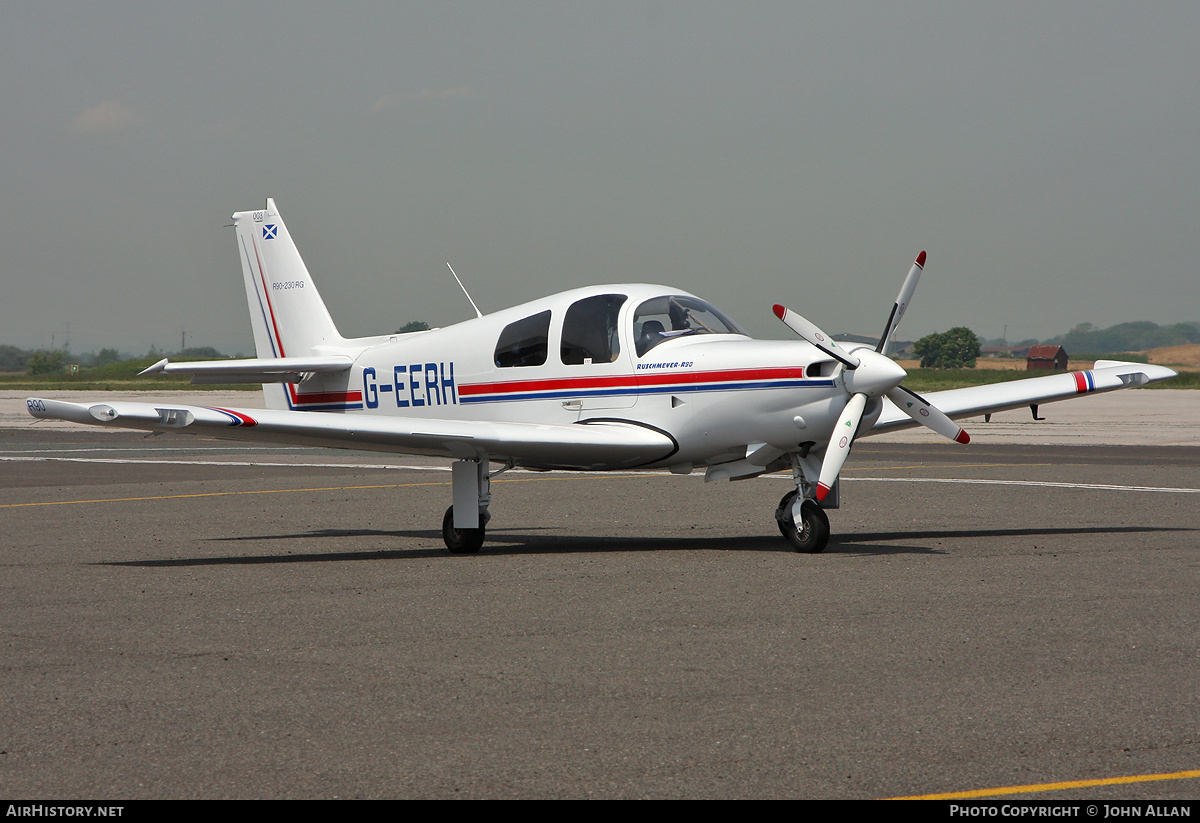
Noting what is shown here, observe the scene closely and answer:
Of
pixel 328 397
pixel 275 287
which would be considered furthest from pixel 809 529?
pixel 275 287

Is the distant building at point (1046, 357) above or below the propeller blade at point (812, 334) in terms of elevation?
below

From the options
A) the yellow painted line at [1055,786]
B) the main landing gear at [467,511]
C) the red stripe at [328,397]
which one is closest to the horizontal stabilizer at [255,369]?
the red stripe at [328,397]

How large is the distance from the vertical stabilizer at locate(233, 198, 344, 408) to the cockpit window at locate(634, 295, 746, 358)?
5.52 meters

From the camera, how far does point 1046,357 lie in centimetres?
15388

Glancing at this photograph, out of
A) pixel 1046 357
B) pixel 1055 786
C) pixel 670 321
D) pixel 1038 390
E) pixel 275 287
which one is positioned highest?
pixel 275 287

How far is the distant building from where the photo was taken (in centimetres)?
15338

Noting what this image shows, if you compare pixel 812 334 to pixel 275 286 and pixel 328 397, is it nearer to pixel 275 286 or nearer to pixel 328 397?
pixel 328 397

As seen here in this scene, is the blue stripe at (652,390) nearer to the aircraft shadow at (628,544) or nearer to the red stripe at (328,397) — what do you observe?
the aircraft shadow at (628,544)

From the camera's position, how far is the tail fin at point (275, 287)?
1619 centimetres

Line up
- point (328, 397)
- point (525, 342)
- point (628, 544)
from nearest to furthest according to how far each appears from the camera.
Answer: point (628, 544) → point (525, 342) → point (328, 397)

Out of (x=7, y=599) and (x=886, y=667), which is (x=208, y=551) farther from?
(x=886, y=667)

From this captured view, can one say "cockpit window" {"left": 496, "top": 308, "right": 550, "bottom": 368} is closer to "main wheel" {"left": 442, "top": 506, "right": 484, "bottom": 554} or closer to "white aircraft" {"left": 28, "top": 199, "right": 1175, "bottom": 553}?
"white aircraft" {"left": 28, "top": 199, "right": 1175, "bottom": 553}

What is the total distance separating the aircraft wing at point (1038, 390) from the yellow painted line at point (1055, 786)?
909 centimetres

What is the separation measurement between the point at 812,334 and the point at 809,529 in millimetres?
1902
